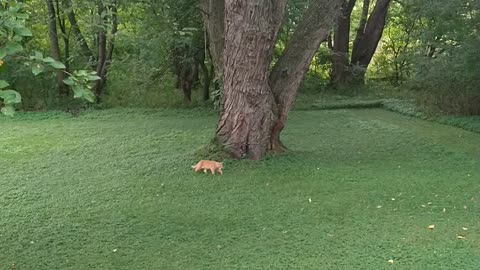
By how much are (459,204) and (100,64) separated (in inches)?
256

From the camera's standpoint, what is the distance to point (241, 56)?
4.38 metres

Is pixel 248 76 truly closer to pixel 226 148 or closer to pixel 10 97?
pixel 226 148

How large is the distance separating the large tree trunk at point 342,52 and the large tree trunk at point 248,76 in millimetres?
5731

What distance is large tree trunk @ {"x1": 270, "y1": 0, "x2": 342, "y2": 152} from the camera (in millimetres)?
4645

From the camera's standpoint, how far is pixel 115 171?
4469mm

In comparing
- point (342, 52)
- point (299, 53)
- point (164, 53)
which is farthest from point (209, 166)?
point (342, 52)

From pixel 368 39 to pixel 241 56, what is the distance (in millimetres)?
6660

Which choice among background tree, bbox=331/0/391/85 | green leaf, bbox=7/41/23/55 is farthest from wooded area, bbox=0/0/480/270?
background tree, bbox=331/0/391/85

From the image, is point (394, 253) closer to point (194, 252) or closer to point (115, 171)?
point (194, 252)

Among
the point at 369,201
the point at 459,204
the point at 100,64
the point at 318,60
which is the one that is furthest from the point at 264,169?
the point at 318,60

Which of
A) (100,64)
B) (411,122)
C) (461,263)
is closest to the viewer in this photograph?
(461,263)

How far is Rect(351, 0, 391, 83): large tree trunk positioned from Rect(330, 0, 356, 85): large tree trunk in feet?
0.69

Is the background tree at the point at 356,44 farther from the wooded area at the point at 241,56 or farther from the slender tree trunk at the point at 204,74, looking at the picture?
the slender tree trunk at the point at 204,74

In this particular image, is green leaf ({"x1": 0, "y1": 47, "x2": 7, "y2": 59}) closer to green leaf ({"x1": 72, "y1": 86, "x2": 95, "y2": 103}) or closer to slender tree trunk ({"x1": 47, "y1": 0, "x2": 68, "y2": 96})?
green leaf ({"x1": 72, "y1": 86, "x2": 95, "y2": 103})
